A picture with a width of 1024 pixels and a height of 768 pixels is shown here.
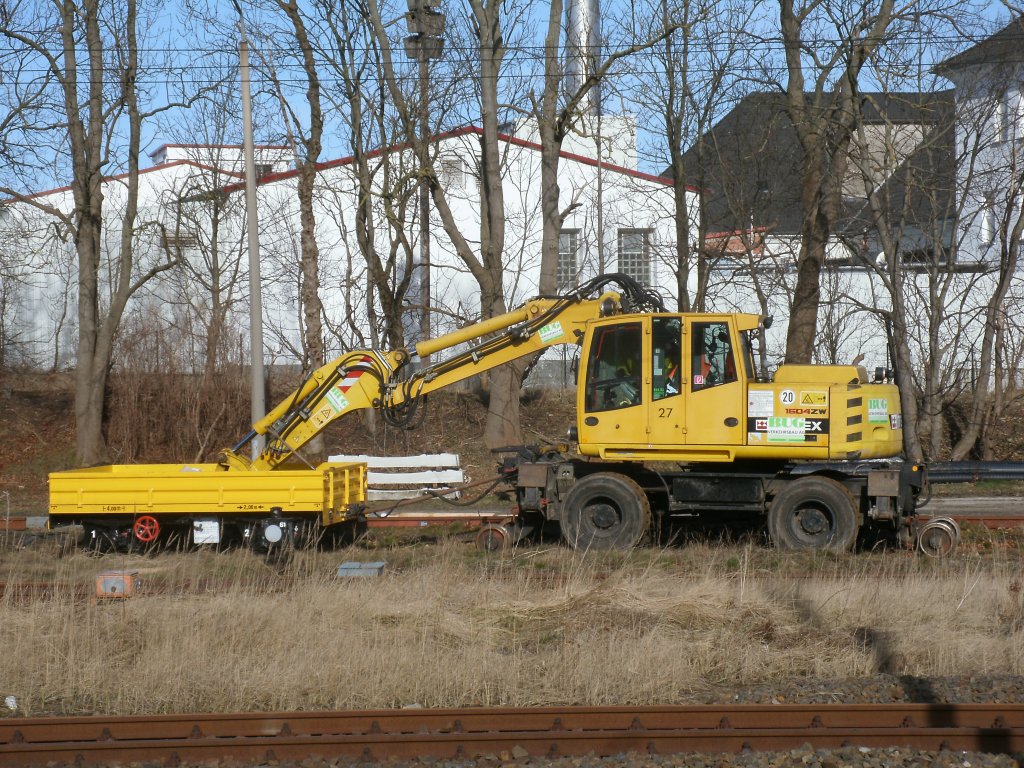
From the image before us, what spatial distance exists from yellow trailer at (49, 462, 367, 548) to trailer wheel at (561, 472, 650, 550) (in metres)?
2.96

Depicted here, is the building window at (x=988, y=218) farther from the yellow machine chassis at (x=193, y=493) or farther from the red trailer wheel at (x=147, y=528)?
the red trailer wheel at (x=147, y=528)

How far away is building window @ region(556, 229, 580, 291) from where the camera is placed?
103 ft

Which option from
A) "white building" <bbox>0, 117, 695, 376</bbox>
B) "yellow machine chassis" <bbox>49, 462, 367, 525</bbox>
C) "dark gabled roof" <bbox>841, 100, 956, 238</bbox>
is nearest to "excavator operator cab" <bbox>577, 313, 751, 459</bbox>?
"yellow machine chassis" <bbox>49, 462, 367, 525</bbox>

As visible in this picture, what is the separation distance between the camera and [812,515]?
12.3 metres

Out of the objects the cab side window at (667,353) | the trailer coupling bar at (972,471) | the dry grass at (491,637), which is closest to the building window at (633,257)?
the trailer coupling bar at (972,471)

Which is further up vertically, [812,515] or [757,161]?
[757,161]

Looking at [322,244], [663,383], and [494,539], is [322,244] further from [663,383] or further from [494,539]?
[663,383]

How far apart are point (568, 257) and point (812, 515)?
20.7 metres

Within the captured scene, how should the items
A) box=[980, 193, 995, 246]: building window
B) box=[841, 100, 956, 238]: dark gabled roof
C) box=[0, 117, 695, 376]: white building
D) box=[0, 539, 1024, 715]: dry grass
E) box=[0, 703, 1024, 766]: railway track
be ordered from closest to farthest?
box=[0, 703, 1024, 766]: railway track, box=[0, 539, 1024, 715]: dry grass, box=[841, 100, 956, 238]: dark gabled roof, box=[980, 193, 995, 246]: building window, box=[0, 117, 695, 376]: white building

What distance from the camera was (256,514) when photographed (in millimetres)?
12680

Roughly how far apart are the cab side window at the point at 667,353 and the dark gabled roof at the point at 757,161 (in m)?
9.81

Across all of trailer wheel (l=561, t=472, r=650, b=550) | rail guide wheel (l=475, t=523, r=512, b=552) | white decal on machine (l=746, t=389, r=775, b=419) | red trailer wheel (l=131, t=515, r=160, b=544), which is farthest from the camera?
rail guide wheel (l=475, t=523, r=512, b=552)

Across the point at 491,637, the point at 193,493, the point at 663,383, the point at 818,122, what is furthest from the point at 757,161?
the point at 491,637

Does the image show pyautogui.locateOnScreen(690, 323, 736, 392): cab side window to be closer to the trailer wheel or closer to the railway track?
the trailer wheel
